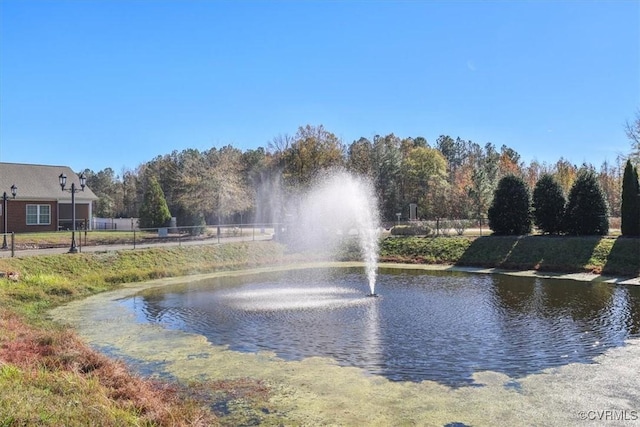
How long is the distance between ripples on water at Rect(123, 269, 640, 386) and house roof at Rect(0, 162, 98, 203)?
844 inches

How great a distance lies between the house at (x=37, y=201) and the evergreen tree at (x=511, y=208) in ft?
87.2

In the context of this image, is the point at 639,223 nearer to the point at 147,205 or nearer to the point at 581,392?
the point at 581,392

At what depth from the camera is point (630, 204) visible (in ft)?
79.5

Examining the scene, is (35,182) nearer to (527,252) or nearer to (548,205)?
(527,252)

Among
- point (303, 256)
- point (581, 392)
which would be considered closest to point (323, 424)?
point (581, 392)

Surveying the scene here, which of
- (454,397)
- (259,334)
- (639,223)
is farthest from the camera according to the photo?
(639,223)

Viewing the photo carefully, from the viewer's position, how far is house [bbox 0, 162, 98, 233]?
32969 millimetres

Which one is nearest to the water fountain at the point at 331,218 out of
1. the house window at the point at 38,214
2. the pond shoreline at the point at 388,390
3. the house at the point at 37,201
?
the house at the point at 37,201

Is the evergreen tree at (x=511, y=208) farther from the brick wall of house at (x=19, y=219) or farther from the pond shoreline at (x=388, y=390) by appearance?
the brick wall of house at (x=19, y=219)

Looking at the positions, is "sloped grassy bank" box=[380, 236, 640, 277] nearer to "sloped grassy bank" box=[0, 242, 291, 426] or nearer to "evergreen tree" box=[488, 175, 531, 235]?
"evergreen tree" box=[488, 175, 531, 235]

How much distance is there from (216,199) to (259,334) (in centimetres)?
2871

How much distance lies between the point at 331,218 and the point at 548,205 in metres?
13.5

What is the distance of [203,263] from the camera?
23891 millimetres

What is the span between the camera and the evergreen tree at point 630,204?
23797mm
